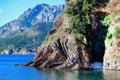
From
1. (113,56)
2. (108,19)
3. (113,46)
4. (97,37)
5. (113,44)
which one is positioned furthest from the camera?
(97,37)

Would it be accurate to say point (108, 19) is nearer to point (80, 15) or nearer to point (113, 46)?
point (113, 46)

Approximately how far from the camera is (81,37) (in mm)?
102688

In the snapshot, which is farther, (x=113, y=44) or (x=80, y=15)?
(x=80, y=15)

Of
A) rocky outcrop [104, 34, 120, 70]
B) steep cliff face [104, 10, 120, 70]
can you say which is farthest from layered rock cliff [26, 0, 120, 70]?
rocky outcrop [104, 34, 120, 70]

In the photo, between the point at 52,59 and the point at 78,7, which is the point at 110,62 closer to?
the point at 52,59

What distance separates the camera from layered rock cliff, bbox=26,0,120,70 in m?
98.5

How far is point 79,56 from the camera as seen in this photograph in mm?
98688

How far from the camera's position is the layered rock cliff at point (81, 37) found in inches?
3878

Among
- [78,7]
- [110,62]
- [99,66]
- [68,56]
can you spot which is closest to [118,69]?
[110,62]

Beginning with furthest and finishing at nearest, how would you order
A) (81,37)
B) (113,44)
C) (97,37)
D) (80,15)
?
(80,15)
(97,37)
(81,37)
(113,44)

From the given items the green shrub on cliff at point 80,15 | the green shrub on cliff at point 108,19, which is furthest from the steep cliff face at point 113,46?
the green shrub on cliff at point 80,15

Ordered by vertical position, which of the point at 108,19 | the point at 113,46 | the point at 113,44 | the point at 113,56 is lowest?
the point at 113,56

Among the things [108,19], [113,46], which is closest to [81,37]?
[108,19]

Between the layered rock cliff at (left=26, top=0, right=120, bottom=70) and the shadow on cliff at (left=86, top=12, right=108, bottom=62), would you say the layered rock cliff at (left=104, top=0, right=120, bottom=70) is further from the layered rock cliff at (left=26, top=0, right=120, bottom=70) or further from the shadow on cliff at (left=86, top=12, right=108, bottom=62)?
the shadow on cliff at (left=86, top=12, right=108, bottom=62)
